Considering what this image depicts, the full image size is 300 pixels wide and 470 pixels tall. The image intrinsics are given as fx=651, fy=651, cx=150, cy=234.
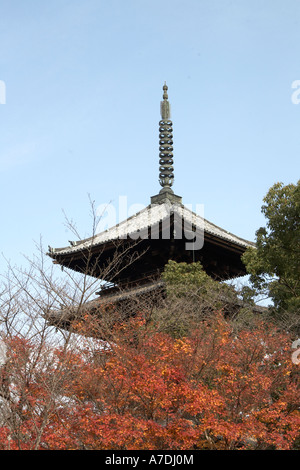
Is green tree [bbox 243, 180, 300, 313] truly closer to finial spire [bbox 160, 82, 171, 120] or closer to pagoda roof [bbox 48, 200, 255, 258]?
pagoda roof [bbox 48, 200, 255, 258]

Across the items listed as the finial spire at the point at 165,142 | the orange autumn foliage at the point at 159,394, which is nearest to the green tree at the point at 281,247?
the orange autumn foliage at the point at 159,394

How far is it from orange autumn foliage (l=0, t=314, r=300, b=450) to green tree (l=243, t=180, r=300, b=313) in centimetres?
280

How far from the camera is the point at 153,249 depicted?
24.4m

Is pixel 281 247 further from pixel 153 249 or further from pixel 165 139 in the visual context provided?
pixel 165 139

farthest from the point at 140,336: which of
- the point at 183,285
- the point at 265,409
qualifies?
the point at 183,285

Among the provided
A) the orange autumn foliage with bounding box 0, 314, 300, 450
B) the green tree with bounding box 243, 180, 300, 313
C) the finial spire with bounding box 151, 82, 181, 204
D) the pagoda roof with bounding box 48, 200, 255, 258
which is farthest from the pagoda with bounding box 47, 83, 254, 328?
the orange autumn foliage with bounding box 0, 314, 300, 450

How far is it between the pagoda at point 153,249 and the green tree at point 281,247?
4390mm

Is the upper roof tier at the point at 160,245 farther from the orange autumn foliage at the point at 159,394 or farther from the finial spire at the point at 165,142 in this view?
the orange autumn foliage at the point at 159,394

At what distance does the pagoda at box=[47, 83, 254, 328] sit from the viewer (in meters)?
23.5

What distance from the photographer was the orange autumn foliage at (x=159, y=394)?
12.7m

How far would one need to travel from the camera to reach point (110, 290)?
26.0 m

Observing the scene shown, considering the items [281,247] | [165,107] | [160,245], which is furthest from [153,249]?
[165,107]

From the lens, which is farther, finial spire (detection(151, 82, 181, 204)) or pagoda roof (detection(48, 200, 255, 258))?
finial spire (detection(151, 82, 181, 204))
